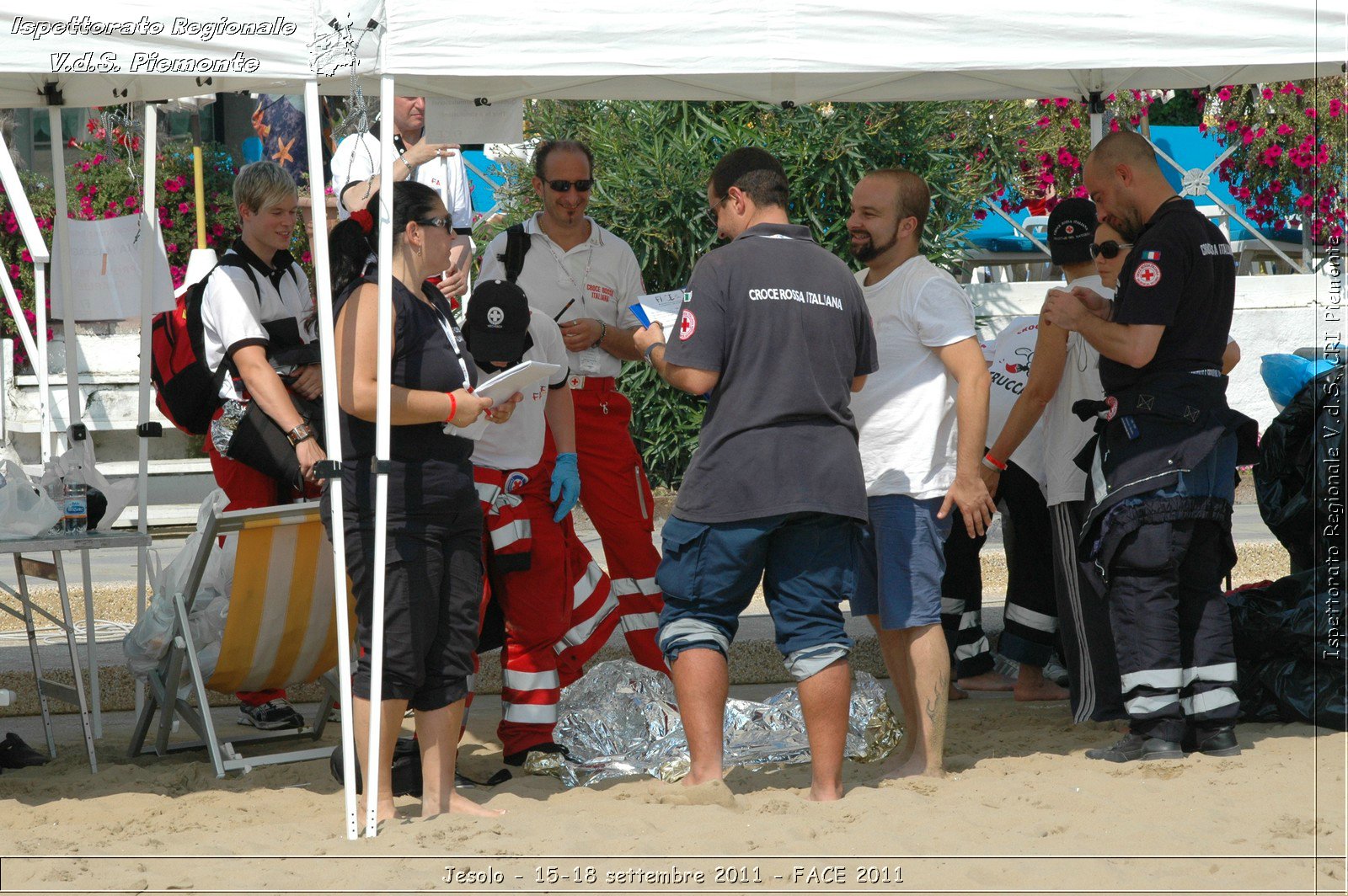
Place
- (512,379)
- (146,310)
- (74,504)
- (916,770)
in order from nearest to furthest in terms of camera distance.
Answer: (512,379) → (916,770) → (74,504) → (146,310)

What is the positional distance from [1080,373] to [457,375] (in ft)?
7.10

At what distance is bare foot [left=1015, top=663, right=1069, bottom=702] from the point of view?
5223 mm

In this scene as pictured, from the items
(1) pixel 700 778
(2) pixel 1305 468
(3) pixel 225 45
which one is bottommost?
(1) pixel 700 778

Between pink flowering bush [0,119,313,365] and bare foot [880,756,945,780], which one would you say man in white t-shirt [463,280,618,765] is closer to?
bare foot [880,756,945,780]

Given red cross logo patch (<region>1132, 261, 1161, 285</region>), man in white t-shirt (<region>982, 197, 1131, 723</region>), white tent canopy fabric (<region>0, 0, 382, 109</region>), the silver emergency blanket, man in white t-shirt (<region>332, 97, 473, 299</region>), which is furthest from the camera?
man in white t-shirt (<region>332, 97, 473, 299</region>)

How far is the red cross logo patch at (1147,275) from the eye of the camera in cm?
400

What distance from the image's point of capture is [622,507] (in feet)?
16.5

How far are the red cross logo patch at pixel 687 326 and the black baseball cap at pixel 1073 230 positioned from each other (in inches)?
66.4

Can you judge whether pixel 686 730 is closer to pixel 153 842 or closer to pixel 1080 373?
pixel 153 842

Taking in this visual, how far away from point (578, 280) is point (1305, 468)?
2.80 m

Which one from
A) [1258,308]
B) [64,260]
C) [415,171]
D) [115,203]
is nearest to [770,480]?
[64,260]

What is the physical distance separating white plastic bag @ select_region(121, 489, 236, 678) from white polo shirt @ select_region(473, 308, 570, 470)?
92cm

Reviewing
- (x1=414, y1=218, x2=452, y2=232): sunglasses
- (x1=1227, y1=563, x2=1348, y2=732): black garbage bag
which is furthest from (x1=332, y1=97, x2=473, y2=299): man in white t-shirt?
(x1=1227, y1=563, x2=1348, y2=732): black garbage bag

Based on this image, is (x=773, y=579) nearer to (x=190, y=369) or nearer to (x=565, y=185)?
(x=565, y=185)
